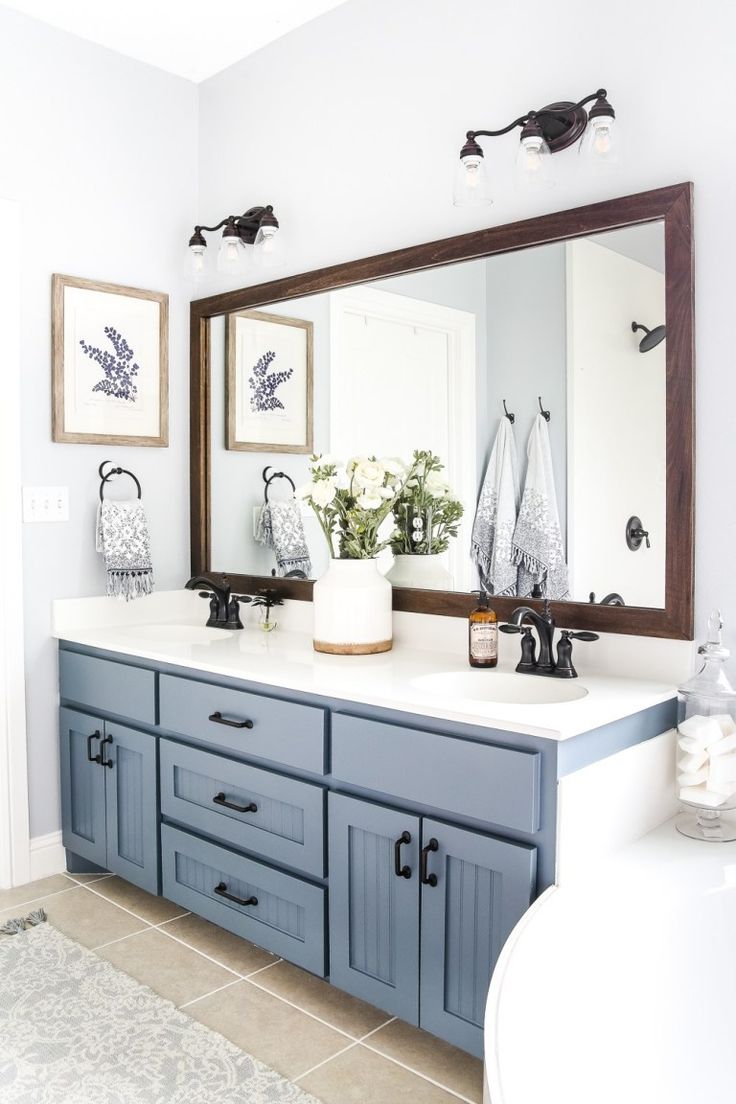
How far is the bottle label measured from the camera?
2.25 metres

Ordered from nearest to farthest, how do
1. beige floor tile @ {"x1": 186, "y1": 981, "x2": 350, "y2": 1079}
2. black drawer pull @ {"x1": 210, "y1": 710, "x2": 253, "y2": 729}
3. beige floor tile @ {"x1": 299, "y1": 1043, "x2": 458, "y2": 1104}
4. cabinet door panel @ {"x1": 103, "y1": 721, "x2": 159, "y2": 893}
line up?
beige floor tile @ {"x1": 299, "y1": 1043, "x2": 458, "y2": 1104} < beige floor tile @ {"x1": 186, "y1": 981, "x2": 350, "y2": 1079} < black drawer pull @ {"x1": 210, "y1": 710, "x2": 253, "y2": 729} < cabinet door panel @ {"x1": 103, "y1": 721, "x2": 159, "y2": 893}

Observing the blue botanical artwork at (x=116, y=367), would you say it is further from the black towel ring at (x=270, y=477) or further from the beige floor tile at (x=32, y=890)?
the beige floor tile at (x=32, y=890)

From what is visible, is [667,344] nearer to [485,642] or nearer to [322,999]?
[485,642]

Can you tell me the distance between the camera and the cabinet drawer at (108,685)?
2.54m

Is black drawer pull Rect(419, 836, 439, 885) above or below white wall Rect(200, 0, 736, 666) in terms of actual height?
below

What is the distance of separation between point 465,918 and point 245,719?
0.73 m

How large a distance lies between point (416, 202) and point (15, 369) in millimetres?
1305

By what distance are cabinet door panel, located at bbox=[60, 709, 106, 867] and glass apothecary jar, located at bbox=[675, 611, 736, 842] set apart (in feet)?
5.53

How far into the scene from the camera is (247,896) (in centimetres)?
230

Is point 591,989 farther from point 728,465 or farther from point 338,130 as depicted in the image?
point 338,130

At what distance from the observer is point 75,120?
114 inches

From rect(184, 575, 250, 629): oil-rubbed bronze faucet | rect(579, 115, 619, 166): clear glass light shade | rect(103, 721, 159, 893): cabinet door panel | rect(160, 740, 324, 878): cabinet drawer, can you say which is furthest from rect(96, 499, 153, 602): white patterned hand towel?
rect(579, 115, 619, 166): clear glass light shade

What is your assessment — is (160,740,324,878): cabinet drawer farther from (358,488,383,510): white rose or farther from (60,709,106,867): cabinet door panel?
(358,488,383,510): white rose

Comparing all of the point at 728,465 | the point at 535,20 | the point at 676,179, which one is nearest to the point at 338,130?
the point at 535,20
